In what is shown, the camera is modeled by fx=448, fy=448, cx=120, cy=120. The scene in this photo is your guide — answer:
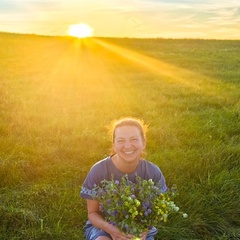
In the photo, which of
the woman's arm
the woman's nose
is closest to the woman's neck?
the woman's nose

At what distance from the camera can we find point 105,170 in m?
3.66

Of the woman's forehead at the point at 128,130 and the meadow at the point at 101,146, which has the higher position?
the woman's forehead at the point at 128,130

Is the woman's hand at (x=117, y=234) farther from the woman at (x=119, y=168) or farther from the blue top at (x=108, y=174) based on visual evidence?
the blue top at (x=108, y=174)

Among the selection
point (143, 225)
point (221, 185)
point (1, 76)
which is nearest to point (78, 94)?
point (1, 76)

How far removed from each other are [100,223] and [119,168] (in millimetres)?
475

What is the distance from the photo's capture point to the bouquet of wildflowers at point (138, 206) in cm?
297

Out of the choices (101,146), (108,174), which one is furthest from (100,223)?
(101,146)

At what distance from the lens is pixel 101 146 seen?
263 inches

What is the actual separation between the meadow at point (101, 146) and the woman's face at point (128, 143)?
1320 mm

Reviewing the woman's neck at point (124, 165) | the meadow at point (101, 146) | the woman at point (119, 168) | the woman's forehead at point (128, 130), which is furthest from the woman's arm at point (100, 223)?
the meadow at point (101, 146)

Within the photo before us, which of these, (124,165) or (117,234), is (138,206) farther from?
(124,165)

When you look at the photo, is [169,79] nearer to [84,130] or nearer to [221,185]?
[84,130]

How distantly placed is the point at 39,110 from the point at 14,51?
1590 cm

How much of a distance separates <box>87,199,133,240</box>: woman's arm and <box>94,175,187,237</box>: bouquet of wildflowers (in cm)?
20
